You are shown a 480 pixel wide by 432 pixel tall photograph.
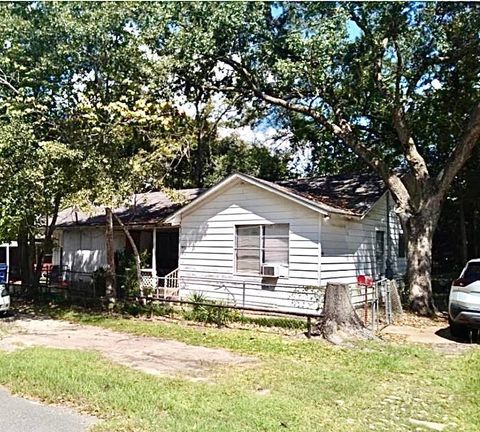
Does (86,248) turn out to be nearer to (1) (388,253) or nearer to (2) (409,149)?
(1) (388,253)

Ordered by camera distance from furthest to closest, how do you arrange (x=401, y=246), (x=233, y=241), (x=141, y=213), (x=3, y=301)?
(x=141, y=213) → (x=401, y=246) → (x=233, y=241) → (x=3, y=301)

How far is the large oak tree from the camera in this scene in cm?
1301

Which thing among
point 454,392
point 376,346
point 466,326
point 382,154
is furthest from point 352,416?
point 382,154

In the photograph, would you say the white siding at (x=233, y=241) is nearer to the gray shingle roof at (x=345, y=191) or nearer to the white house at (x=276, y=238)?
the white house at (x=276, y=238)

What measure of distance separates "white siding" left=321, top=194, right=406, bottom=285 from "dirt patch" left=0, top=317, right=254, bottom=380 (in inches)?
205

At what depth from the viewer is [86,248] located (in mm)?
20250

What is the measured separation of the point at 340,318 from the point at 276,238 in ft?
14.1

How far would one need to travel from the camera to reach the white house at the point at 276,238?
13406 mm

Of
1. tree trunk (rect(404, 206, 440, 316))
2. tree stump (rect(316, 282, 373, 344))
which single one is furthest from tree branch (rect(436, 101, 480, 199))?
tree stump (rect(316, 282, 373, 344))

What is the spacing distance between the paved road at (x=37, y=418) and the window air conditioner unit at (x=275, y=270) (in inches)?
334

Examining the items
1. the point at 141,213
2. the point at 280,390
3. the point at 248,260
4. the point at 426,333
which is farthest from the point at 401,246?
the point at 280,390

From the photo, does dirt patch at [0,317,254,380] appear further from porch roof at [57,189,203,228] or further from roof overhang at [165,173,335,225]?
porch roof at [57,189,203,228]

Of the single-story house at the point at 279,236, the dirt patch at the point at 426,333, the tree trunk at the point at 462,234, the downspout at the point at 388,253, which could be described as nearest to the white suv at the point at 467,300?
the dirt patch at the point at 426,333

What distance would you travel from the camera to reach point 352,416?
556cm
